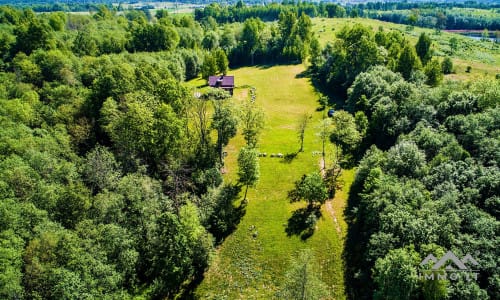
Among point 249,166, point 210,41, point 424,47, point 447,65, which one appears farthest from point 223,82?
point 447,65

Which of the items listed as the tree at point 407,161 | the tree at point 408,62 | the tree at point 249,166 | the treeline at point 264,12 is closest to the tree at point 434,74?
the tree at point 408,62

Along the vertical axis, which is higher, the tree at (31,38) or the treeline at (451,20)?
the treeline at (451,20)

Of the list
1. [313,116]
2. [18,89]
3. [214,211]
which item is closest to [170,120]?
[214,211]

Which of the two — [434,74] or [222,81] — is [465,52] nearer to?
[434,74]

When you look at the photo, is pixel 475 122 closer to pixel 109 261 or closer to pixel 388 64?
pixel 388 64

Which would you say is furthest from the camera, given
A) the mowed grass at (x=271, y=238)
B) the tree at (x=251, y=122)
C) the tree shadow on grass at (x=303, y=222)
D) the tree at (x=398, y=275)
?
the tree at (x=251, y=122)

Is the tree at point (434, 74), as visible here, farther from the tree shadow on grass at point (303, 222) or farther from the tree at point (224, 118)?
the tree at point (224, 118)
